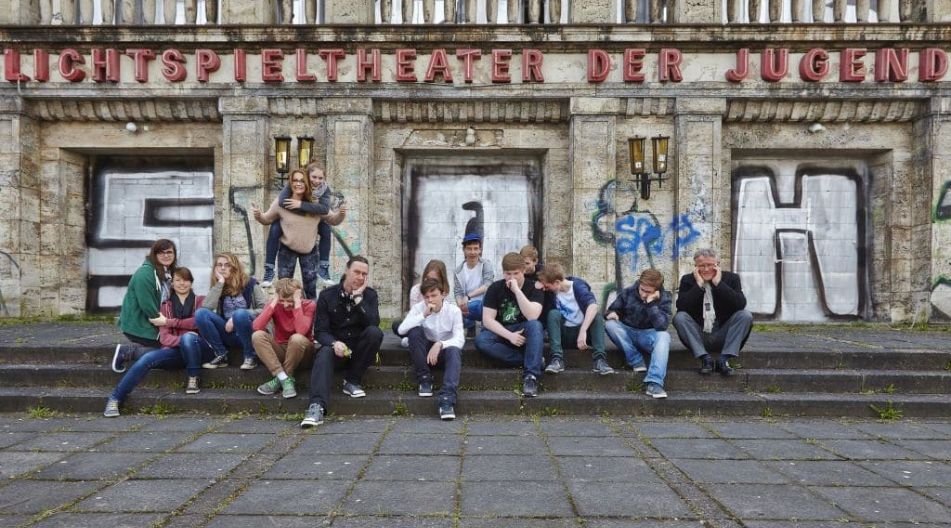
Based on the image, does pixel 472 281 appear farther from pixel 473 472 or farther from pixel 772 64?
pixel 772 64

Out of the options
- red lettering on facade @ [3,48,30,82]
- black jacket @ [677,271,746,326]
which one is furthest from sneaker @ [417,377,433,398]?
red lettering on facade @ [3,48,30,82]

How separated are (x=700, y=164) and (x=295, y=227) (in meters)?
6.71

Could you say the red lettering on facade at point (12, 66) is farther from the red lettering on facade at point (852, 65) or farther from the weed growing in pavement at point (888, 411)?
the red lettering on facade at point (852, 65)

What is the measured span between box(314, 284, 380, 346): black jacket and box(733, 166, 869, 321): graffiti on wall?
7.59 metres

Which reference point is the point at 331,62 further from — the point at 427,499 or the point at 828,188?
the point at 828,188

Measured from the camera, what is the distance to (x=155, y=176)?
11016mm

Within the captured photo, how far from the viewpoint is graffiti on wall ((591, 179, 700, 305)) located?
32.5 ft

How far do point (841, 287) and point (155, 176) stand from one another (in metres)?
12.6

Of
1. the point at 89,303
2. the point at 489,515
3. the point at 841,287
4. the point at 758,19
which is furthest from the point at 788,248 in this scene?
the point at 89,303

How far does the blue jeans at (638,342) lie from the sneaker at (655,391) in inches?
3.5

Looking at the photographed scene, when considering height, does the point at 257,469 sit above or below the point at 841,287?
below

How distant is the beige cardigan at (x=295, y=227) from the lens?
6562 millimetres

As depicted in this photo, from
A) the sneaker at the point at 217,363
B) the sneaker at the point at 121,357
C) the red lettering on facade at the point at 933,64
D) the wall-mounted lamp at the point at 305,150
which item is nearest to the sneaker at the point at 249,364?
the sneaker at the point at 217,363

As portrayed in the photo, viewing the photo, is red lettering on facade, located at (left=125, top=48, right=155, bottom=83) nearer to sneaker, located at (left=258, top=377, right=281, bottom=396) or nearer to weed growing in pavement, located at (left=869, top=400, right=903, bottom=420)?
sneaker, located at (left=258, top=377, right=281, bottom=396)
